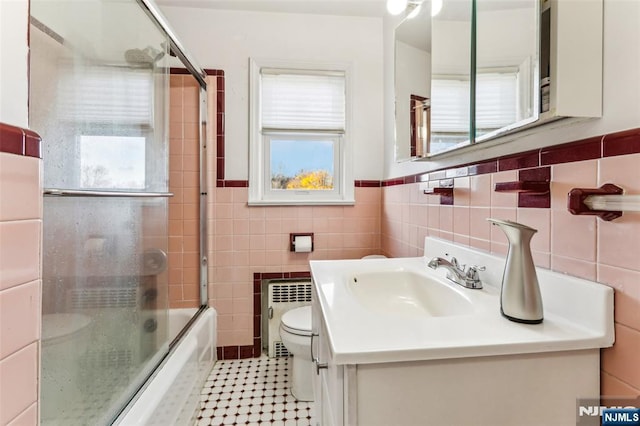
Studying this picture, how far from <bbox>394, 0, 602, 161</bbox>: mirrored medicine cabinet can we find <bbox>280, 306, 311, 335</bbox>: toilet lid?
1.03 m

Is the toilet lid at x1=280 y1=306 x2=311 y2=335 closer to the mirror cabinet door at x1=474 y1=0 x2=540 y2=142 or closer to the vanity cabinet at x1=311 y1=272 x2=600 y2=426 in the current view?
the vanity cabinet at x1=311 y1=272 x2=600 y2=426

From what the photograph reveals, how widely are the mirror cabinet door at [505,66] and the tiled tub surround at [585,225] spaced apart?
13 centimetres

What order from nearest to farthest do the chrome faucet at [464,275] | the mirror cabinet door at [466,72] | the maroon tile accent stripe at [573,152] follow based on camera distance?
the maroon tile accent stripe at [573,152], the mirror cabinet door at [466,72], the chrome faucet at [464,275]

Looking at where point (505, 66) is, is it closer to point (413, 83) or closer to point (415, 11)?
point (413, 83)

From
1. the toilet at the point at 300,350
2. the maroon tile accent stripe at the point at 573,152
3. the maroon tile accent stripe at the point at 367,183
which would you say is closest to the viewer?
the maroon tile accent stripe at the point at 573,152

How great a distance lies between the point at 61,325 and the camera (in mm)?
1109

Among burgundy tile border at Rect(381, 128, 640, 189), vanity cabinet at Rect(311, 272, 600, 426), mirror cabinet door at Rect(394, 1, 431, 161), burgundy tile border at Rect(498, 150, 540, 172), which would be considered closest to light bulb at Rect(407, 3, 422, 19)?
mirror cabinet door at Rect(394, 1, 431, 161)

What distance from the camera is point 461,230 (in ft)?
4.01

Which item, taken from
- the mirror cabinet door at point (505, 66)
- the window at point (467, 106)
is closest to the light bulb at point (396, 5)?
the window at point (467, 106)

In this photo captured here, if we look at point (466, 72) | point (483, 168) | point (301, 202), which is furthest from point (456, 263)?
point (301, 202)

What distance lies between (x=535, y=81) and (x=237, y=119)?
174 cm

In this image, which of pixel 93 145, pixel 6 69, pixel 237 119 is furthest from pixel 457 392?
pixel 237 119

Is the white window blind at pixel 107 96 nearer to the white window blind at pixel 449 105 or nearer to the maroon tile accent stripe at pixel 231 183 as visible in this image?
the maroon tile accent stripe at pixel 231 183

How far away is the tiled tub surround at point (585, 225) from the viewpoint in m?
0.61
